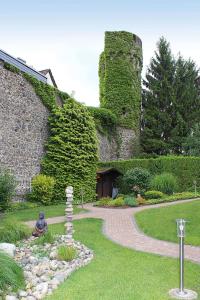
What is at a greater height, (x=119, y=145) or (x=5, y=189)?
(x=119, y=145)

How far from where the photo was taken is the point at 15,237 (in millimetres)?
11500

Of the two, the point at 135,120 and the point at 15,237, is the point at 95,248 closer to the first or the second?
the point at 15,237

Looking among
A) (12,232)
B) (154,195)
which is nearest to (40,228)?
(12,232)

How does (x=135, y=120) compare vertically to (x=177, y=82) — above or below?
below

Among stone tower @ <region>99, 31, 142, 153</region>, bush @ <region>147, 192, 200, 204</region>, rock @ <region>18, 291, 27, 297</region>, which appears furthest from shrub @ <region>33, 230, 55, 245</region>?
stone tower @ <region>99, 31, 142, 153</region>

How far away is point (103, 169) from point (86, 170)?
2508 mm

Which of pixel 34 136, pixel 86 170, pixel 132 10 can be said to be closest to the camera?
pixel 132 10

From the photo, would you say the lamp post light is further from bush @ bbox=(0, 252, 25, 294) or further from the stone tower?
the stone tower

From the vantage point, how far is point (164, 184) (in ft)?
83.1

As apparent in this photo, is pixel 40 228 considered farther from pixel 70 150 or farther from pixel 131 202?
pixel 70 150

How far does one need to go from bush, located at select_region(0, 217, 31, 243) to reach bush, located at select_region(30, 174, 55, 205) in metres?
10.3

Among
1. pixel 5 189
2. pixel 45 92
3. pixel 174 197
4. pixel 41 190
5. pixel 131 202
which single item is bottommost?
pixel 131 202

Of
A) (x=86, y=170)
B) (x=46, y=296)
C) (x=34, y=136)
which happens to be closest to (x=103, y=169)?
(x=86, y=170)

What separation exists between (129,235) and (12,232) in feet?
12.9
